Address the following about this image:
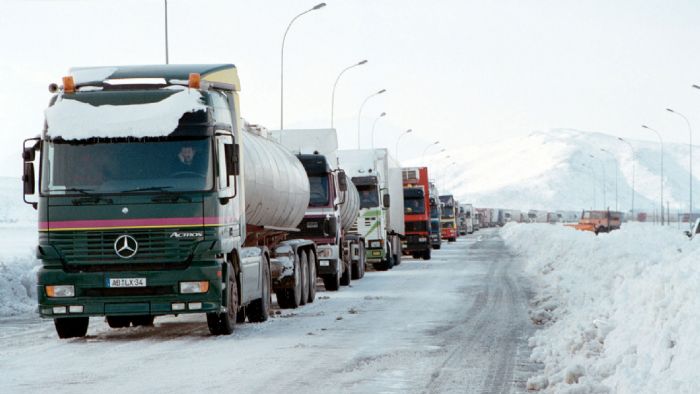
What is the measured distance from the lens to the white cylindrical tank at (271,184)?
16378mm

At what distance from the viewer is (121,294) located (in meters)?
13.7

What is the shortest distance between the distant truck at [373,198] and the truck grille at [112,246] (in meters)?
19.0

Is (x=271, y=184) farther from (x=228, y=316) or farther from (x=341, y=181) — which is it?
(x=341, y=181)

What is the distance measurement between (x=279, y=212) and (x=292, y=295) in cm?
180

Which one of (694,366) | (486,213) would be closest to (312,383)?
(694,366)

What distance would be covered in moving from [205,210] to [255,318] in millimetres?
3862

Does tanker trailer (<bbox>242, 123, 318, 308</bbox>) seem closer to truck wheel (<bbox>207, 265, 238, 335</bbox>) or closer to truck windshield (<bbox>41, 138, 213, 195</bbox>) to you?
truck wheel (<bbox>207, 265, 238, 335</bbox>)

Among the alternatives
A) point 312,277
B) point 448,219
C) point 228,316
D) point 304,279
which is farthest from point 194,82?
point 448,219

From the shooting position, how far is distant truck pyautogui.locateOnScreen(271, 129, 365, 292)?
80.9 feet

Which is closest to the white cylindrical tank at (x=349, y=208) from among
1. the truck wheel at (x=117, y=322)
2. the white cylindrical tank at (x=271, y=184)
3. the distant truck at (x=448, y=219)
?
the white cylindrical tank at (x=271, y=184)

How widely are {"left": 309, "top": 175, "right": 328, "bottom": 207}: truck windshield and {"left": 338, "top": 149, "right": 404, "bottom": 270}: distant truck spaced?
792 cm

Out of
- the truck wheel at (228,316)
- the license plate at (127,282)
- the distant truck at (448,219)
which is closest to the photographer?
the license plate at (127,282)

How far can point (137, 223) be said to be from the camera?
13.5m

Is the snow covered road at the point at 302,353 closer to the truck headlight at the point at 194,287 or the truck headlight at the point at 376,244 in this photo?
the truck headlight at the point at 194,287
